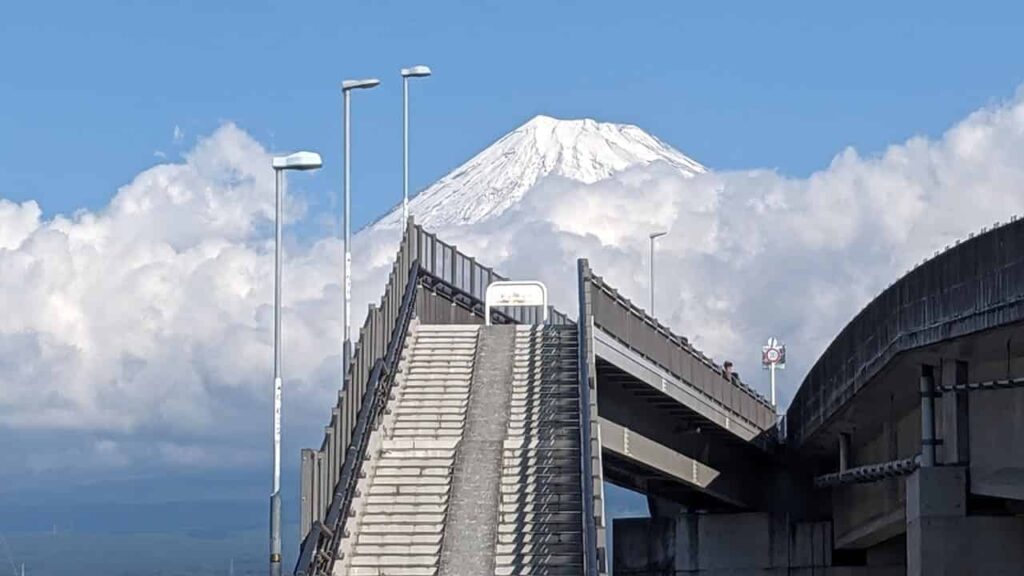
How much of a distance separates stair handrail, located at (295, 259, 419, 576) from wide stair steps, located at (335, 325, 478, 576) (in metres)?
0.23

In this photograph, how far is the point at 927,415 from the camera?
3638 centimetres

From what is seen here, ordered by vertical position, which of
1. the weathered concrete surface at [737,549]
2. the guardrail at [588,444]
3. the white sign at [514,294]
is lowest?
the weathered concrete surface at [737,549]

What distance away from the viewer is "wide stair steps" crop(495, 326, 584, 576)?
35531 millimetres

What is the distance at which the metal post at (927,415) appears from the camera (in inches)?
1410

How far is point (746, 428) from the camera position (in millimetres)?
54406

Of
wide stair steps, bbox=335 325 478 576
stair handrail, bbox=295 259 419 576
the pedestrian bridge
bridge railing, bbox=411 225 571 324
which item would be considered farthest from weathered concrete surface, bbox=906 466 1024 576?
bridge railing, bbox=411 225 571 324

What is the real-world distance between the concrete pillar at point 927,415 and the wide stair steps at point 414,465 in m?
8.12

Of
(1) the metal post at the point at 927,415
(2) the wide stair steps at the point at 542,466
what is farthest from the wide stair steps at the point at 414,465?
(1) the metal post at the point at 927,415

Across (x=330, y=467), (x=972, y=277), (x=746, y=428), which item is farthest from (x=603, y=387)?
(x=972, y=277)

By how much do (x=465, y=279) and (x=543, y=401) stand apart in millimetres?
12344

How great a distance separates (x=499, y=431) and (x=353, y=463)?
4.03 m

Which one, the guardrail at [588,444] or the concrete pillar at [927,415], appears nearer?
the guardrail at [588,444]

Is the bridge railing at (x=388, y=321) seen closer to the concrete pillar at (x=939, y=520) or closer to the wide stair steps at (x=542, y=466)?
the wide stair steps at (x=542, y=466)

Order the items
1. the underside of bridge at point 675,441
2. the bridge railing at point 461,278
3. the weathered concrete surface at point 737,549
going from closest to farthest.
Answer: the underside of bridge at point 675,441 < the bridge railing at point 461,278 < the weathered concrete surface at point 737,549
